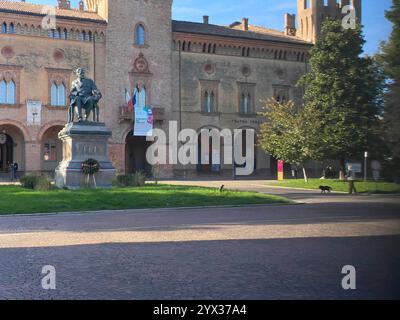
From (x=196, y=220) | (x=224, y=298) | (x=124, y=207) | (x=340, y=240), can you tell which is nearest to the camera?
(x=224, y=298)

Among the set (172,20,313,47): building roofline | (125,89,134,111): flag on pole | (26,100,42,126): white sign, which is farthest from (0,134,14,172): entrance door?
(172,20,313,47): building roofline

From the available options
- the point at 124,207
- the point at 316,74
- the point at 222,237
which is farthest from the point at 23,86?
the point at 222,237

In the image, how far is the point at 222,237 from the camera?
12.6 metres

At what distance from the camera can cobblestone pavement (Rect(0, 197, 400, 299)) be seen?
23.5ft

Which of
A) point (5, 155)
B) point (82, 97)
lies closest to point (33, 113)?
point (5, 155)

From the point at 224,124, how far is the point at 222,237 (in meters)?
45.1

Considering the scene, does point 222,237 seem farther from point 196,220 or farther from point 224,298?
point 224,298

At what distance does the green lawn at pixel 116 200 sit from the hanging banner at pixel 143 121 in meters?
28.6

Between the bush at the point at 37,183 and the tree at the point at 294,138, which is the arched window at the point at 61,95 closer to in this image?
the tree at the point at 294,138

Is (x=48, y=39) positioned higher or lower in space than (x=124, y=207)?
higher

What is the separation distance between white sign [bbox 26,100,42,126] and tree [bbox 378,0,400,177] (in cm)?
4625

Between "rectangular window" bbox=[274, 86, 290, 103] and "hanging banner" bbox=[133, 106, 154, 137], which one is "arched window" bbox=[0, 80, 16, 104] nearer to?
"hanging banner" bbox=[133, 106, 154, 137]

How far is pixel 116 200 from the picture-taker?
21.2 meters

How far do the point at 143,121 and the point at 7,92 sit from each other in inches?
491
